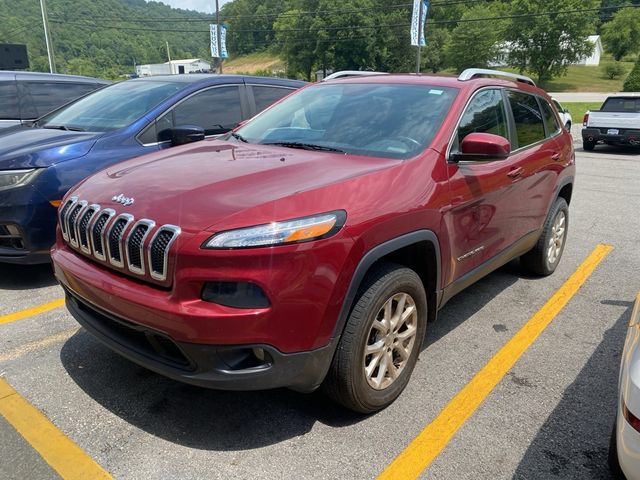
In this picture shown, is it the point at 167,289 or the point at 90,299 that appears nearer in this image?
the point at 167,289

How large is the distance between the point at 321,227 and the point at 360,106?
1.49 metres

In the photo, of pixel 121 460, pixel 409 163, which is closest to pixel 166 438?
pixel 121 460

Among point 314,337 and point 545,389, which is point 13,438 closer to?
point 314,337

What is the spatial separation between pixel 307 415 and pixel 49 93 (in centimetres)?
628

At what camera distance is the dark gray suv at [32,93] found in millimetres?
6742

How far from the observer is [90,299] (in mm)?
2615

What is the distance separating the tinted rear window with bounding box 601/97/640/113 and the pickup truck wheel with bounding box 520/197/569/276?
12.0 meters

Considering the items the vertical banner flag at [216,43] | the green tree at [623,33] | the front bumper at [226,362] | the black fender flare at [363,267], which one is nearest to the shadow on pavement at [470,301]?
the black fender flare at [363,267]

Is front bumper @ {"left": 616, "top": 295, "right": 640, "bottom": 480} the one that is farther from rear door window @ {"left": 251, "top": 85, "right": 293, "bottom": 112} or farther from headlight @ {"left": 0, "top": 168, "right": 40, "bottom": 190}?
rear door window @ {"left": 251, "top": 85, "right": 293, "bottom": 112}

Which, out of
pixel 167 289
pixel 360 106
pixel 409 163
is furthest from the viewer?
pixel 360 106

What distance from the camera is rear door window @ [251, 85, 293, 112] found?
19.1 ft

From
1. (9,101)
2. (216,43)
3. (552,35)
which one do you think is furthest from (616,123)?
(552,35)

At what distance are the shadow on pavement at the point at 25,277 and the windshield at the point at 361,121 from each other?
2.26 m

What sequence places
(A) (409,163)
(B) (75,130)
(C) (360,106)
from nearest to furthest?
(A) (409,163) → (C) (360,106) → (B) (75,130)
